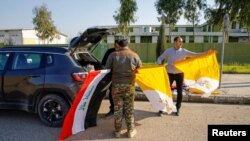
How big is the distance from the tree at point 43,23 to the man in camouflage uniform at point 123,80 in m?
42.0

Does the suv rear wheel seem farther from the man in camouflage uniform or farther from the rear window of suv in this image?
the man in camouflage uniform

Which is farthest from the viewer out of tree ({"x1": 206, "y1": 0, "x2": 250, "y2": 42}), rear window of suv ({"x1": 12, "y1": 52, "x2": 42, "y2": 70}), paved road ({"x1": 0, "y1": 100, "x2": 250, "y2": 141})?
tree ({"x1": 206, "y1": 0, "x2": 250, "y2": 42})

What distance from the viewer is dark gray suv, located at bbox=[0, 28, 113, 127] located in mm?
5418

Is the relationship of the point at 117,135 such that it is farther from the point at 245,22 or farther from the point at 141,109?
the point at 245,22

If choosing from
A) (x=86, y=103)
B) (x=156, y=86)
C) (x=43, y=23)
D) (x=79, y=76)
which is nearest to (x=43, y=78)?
(x=79, y=76)

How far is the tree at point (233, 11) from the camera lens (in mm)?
26580

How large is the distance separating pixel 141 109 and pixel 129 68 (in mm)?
2442

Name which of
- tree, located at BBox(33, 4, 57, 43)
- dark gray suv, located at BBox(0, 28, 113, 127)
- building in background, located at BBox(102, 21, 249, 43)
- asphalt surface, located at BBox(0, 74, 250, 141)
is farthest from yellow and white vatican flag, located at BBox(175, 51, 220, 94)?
building in background, located at BBox(102, 21, 249, 43)

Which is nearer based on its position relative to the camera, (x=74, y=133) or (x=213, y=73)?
(x=74, y=133)

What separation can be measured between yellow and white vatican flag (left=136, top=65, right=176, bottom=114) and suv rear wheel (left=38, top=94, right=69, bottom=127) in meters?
1.64

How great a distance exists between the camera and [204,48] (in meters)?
25.1

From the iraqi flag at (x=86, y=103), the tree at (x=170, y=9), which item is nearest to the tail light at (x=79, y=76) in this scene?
the iraqi flag at (x=86, y=103)

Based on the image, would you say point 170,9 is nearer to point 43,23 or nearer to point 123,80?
point 43,23

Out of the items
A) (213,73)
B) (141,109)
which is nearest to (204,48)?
(213,73)
